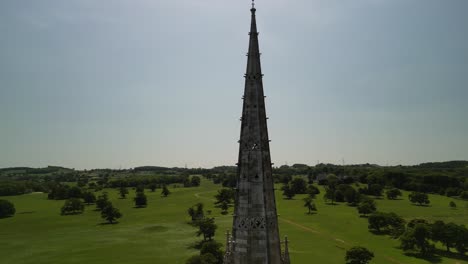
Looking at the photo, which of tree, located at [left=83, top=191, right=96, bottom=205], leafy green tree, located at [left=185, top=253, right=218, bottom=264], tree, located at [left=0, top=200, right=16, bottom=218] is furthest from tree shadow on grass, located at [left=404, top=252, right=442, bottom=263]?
tree, located at [left=0, top=200, right=16, bottom=218]

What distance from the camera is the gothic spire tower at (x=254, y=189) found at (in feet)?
42.5

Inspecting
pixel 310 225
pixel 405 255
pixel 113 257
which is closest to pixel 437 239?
pixel 405 255

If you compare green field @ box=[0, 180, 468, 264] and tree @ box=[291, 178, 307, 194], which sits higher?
tree @ box=[291, 178, 307, 194]

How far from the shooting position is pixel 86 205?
490 feet

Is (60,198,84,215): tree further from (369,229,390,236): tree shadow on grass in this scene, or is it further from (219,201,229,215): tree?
(369,229,390,236): tree shadow on grass

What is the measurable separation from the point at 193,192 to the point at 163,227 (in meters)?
73.8

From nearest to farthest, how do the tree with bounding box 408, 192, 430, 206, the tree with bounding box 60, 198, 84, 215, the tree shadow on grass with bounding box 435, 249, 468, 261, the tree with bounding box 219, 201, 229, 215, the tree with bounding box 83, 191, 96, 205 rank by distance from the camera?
1. the tree shadow on grass with bounding box 435, 249, 468, 261
2. the tree with bounding box 219, 201, 229, 215
3. the tree with bounding box 408, 192, 430, 206
4. the tree with bounding box 60, 198, 84, 215
5. the tree with bounding box 83, 191, 96, 205

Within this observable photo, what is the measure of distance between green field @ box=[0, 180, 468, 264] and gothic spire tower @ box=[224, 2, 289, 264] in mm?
59035

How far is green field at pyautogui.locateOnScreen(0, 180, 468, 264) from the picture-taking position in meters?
73.6

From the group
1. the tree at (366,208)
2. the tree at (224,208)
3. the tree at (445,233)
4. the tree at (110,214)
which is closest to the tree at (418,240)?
the tree at (445,233)

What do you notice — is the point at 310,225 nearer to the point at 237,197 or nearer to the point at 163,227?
the point at 163,227

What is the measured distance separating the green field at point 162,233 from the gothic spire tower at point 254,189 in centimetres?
5903

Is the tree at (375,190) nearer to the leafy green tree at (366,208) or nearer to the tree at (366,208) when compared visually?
the tree at (366,208)

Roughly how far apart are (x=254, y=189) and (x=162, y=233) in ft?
291
